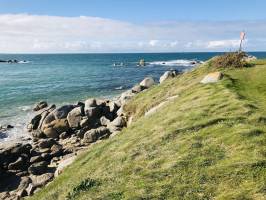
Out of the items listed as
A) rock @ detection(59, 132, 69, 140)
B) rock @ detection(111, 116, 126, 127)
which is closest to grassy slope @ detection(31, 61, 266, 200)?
rock @ detection(111, 116, 126, 127)

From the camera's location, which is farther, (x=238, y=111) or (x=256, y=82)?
(x=256, y=82)

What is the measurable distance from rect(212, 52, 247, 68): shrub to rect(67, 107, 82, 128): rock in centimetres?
1455

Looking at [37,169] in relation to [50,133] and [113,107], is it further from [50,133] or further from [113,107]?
[113,107]

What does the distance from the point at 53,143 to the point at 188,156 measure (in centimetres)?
2088

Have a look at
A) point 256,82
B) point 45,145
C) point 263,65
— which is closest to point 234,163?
point 256,82

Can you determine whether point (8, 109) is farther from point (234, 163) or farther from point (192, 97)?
point (234, 163)

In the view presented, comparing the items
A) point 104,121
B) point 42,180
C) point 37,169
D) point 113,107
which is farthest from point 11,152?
point 113,107

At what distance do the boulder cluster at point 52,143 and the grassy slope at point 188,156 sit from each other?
18.2 ft

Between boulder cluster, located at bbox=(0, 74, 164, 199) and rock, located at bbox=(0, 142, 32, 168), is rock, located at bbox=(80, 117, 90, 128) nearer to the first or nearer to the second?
boulder cluster, located at bbox=(0, 74, 164, 199)

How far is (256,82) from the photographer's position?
27.2m

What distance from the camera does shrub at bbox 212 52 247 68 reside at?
107ft

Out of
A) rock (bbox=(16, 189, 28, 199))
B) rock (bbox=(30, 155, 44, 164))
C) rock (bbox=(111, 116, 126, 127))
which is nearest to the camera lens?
rock (bbox=(16, 189, 28, 199))

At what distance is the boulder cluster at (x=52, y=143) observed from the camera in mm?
25562

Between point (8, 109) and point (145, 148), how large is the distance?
42.1m
